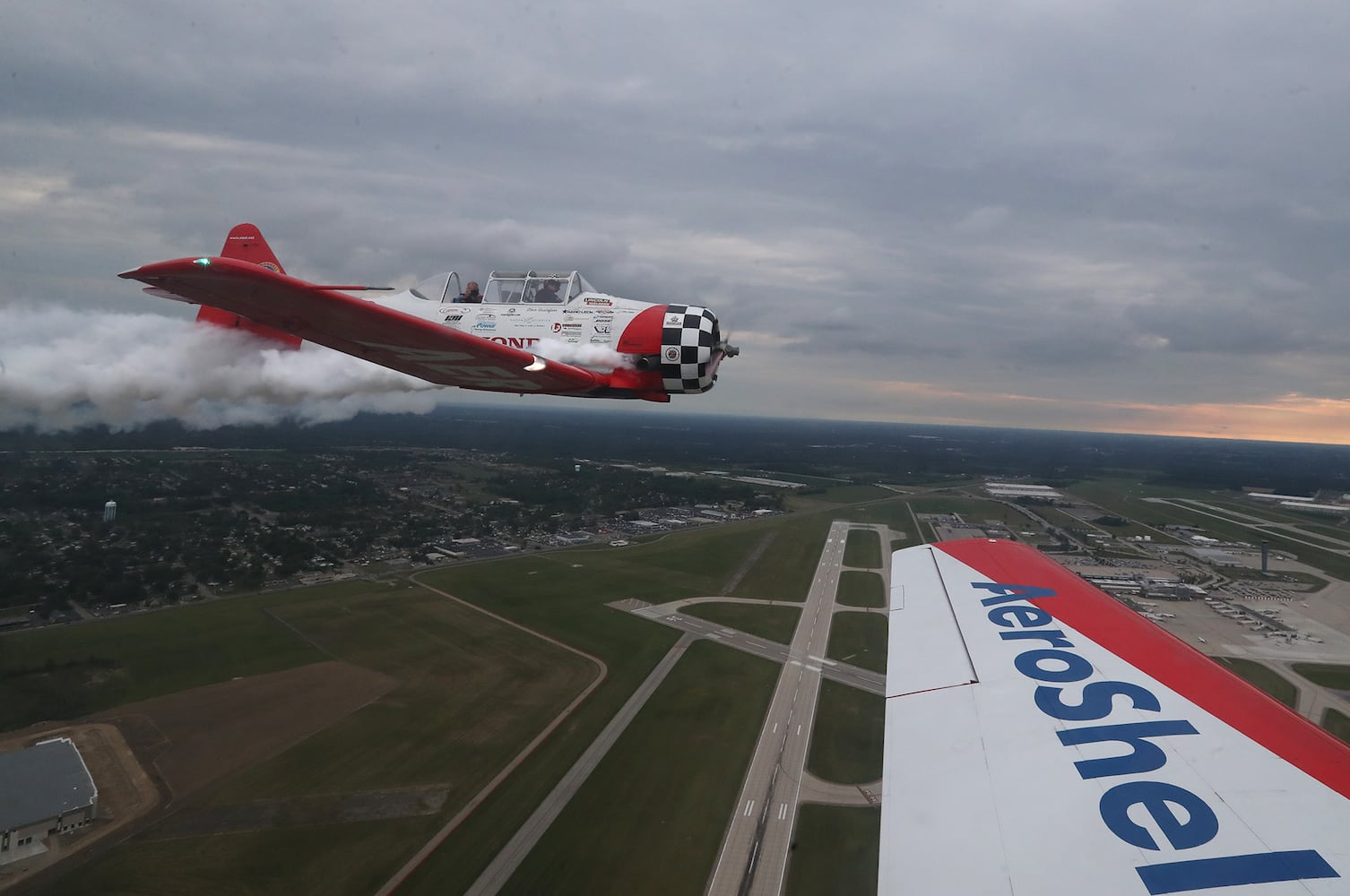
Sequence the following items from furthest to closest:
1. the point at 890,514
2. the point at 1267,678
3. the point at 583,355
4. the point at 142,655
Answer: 1. the point at 890,514
2. the point at 1267,678
3. the point at 142,655
4. the point at 583,355

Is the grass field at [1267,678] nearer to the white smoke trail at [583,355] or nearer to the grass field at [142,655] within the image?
the white smoke trail at [583,355]

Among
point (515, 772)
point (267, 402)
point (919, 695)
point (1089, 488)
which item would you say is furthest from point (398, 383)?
point (1089, 488)

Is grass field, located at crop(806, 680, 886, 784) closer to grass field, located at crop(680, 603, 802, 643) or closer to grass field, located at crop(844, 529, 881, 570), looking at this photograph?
grass field, located at crop(680, 603, 802, 643)

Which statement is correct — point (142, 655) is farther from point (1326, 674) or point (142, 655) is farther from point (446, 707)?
point (1326, 674)

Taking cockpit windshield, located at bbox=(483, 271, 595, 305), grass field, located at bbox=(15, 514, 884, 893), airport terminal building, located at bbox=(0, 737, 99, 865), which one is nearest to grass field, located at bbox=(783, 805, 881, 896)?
grass field, located at bbox=(15, 514, 884, 893)

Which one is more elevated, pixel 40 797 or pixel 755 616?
pixel 755 616

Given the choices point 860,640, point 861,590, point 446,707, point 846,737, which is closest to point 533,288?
point 446,707

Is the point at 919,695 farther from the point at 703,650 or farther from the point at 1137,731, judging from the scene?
the point at 703,650
